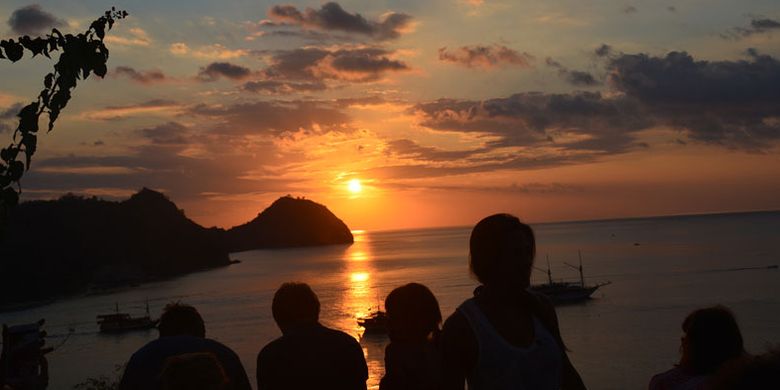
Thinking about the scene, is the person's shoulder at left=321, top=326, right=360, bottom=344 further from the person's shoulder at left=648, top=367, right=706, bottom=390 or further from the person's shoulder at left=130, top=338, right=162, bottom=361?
the person's shoulder at left=648, top=367, right=706, bottom=390

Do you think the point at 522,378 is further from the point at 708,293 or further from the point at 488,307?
the point at 708,293

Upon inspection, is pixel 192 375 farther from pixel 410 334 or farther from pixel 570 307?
pixel 570 307

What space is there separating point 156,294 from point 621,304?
81.4 m

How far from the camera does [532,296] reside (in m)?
3.79

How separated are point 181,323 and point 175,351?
216 millimetres

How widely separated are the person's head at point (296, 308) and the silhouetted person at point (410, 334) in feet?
3.42

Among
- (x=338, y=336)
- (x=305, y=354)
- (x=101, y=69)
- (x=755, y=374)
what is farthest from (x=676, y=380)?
(x=101, y=69)

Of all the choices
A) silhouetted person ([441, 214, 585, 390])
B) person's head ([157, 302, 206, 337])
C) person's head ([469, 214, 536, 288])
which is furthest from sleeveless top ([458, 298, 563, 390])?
person's head ([157, 302, 206, 337])

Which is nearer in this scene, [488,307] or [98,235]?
[488,307]

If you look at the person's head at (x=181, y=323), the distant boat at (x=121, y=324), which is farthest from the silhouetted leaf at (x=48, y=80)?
the distant boat at (x=121, y=324)

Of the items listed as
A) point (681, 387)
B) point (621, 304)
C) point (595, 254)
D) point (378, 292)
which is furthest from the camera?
point (595, 254)

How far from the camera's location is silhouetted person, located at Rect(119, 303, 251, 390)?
197 inches

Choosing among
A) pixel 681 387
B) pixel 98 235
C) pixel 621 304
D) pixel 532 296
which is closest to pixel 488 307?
pixel 532 296

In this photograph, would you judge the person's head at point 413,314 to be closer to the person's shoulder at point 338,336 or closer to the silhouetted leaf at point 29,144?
the person's shoulder at point 338,336
